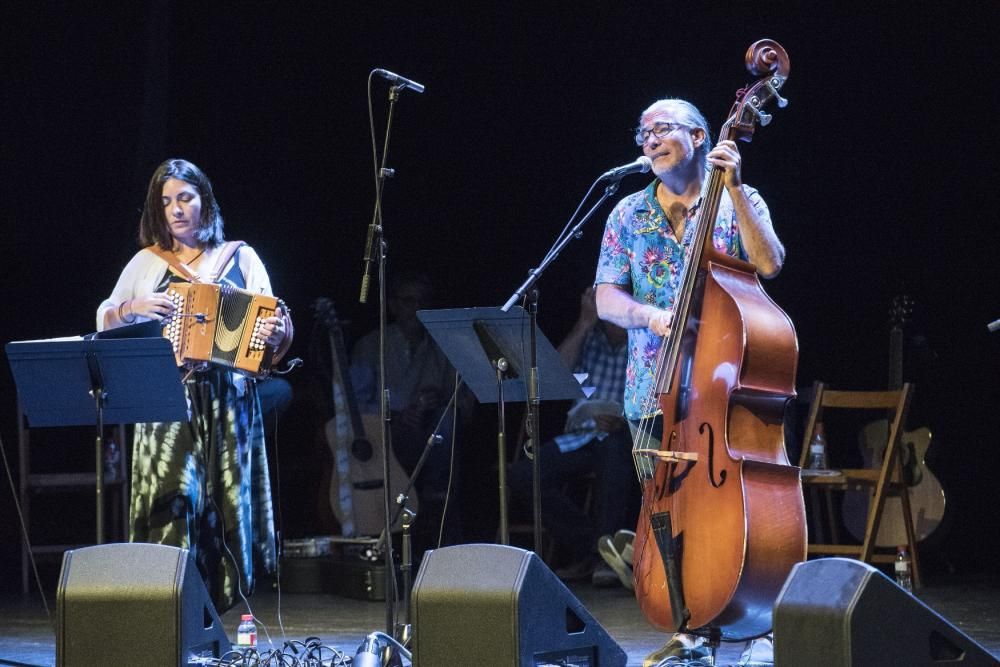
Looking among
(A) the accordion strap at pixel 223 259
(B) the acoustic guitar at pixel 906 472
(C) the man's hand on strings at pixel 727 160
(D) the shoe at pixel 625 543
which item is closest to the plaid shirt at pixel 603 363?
(B) the acoustic guitar at pixel 906 472

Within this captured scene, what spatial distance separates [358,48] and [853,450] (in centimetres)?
345

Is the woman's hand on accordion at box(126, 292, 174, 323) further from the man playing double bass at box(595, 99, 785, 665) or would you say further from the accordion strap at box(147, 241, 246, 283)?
the man playing double bass at box(595, 99, 785, 665)

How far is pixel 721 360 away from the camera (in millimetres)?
3451

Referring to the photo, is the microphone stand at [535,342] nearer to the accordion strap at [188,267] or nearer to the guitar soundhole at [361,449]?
the accordion strap at [188,267]

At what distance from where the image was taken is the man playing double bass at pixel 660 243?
3.72 metres

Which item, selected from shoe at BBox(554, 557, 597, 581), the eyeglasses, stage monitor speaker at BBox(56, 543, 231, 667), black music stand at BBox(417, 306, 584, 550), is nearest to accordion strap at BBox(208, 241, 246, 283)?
black music stand at BBox(417, 306, 584, 550)

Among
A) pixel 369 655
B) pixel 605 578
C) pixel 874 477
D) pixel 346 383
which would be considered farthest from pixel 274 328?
pixel 874 477

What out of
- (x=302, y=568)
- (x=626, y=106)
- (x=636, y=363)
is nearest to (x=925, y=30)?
(x=626, y=106)

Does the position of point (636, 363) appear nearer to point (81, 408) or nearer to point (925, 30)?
point (81, 408)

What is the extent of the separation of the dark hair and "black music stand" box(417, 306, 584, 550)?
3.27ft

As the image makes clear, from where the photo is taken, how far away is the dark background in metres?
6.66

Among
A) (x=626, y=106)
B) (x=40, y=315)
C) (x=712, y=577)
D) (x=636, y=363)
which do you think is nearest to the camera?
(x=712, y=577)

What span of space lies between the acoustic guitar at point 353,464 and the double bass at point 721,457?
3132mm

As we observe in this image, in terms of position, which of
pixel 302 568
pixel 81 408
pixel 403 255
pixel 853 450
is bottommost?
pixel 302 568
